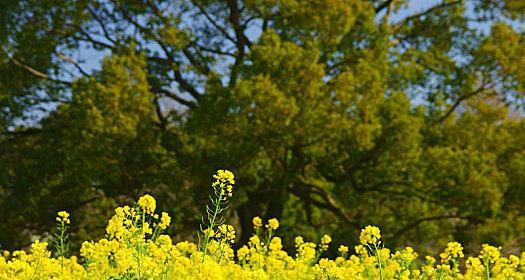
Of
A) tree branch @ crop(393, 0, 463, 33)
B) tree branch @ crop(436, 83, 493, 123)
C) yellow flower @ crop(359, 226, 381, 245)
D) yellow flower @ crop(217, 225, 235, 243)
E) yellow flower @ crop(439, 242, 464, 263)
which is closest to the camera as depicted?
yellow flower @ crop(359, 226, 381, 245)

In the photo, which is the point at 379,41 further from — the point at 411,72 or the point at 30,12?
the point at 30,12

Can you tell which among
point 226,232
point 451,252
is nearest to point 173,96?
point 451,252

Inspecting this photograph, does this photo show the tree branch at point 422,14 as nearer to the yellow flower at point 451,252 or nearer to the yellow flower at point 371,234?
the yellow flower at point 451,252

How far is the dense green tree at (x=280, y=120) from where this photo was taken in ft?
41.0

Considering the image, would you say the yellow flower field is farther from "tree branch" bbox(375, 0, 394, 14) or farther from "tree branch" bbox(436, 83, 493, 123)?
"tree branch" bbox(375, 0, 394, 14)

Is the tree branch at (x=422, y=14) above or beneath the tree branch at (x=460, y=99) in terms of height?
above

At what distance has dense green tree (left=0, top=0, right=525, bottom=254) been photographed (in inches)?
492

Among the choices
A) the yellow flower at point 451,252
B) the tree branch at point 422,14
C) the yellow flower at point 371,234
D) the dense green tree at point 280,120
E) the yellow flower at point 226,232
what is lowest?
the yellow flower at point 371,234

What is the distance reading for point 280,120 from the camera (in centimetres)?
1204

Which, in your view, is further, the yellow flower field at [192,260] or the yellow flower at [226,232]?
the yellow flower at [226,232]

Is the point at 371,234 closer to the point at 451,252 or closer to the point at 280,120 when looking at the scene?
the point at 451,252

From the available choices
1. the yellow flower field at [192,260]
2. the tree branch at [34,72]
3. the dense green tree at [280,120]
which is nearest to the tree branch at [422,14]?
the dense green tree at [280,120]

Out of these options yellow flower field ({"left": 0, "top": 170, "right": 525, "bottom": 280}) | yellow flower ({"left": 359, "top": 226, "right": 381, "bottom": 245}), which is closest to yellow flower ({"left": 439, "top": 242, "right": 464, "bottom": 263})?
yellow flower field ({"left": 0, "top": 170, "right": 525, "bottom": 280})

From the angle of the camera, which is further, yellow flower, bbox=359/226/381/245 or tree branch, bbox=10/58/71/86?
tree branch, bbox=10/58/71/86
